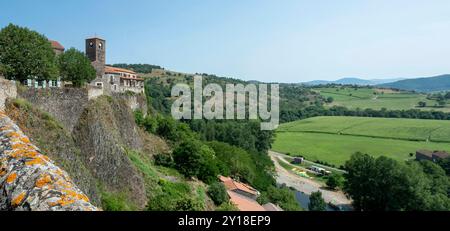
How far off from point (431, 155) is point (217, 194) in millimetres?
63457

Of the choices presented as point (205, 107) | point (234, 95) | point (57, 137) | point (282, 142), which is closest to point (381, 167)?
point (57, 137)

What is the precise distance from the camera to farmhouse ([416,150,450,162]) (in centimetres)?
7232

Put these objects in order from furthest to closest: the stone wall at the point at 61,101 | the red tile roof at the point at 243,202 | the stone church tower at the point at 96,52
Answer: the stone church tower at the point at 96,52, the red tile roof at the point at 243,202, the stone wall at the point at 61,101

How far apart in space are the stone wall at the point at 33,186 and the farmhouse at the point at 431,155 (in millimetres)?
82785

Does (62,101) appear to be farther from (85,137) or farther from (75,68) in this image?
(75,68)

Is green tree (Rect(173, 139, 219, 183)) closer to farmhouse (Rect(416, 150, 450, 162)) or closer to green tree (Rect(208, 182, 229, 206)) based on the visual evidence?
green tree (Rect(208, 182, 229, 206))

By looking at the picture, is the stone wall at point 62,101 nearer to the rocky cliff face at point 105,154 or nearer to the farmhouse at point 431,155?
the rocky cliff face at point 105,154

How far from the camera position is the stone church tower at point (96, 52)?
4700 centimetres

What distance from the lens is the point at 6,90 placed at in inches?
501

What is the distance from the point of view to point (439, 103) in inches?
6235

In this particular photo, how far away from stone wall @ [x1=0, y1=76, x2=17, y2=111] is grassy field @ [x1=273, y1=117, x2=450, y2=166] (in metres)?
77.6

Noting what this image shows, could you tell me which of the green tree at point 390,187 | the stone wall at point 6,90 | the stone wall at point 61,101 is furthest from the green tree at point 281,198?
the stone wall at point 6,90
